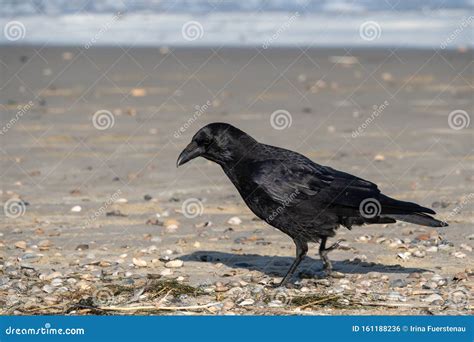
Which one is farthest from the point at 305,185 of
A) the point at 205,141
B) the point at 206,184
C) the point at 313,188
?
the point at 206,184

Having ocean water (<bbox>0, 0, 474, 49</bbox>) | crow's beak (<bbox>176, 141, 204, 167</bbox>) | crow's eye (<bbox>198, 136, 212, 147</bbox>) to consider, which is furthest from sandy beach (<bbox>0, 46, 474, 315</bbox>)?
ocean water (<bbox>0, 0, 474, 49</bbox>)

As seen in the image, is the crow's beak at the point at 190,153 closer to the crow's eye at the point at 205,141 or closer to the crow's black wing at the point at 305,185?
the crow's eye at the point at 205,141

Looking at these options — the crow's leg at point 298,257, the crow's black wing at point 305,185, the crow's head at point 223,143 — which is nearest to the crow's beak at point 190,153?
the crow's head at point 223,143

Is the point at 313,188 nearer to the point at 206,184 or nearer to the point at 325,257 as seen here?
the point at 325,257

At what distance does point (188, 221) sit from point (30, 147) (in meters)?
3.84

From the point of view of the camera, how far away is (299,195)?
281 inches

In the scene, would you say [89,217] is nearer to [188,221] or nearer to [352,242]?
[188,221]

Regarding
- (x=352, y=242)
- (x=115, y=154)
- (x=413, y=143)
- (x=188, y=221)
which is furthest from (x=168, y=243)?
(x=413, y=143)

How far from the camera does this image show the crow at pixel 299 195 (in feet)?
23.3

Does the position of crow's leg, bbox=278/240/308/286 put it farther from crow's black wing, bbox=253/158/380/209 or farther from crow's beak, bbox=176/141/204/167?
crow's beak, bbox=176/141/204/167

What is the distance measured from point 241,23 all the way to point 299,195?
19367 millimetres

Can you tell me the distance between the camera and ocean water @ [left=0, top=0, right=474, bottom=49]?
24.0 meters

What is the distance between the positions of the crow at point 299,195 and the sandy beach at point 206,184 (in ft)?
1.26

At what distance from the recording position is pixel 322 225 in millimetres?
7164
